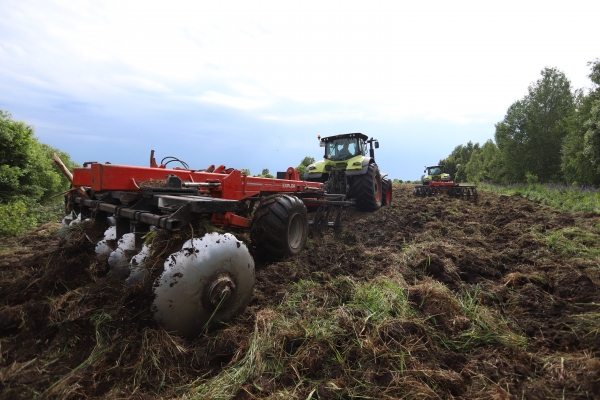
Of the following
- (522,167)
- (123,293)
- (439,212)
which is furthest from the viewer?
(522,167)

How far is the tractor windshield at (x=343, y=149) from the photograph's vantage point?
10172 millimetres

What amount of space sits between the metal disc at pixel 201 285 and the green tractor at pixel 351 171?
628 cm

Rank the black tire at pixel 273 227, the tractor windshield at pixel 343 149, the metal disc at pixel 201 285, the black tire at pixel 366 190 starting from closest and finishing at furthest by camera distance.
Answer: the metal disc at pixel 201 285
the black tire at pixel 273 227
the black tire at pixel 366 190
the tractor windshield at pixel 343 149

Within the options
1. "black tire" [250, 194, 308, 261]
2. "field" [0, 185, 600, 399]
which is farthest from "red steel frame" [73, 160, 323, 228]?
"field" [0, 185, 600, 399]

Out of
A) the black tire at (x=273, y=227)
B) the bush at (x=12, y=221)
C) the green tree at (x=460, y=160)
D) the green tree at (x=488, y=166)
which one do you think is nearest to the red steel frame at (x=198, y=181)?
the black tire at (x=273, y=227)

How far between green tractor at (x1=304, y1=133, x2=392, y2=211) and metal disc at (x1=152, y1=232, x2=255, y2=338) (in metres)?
6.28

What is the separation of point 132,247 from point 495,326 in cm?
322

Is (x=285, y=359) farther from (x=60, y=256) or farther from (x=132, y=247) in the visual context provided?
(x=60, y=256)

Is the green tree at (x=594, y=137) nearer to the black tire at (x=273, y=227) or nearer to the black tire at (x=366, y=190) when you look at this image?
→ the black tire at (x=366, y=190)

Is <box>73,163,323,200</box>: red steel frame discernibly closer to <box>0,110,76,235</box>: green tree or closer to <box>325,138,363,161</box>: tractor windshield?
<box>325,138,363,161</box>: tractor windshield

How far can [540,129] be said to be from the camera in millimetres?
26828

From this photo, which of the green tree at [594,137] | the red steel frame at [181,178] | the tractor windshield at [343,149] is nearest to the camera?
the red steel frame at [181,178]

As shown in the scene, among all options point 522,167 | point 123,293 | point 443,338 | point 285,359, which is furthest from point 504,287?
point 522,167

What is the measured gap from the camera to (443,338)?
2592mm
